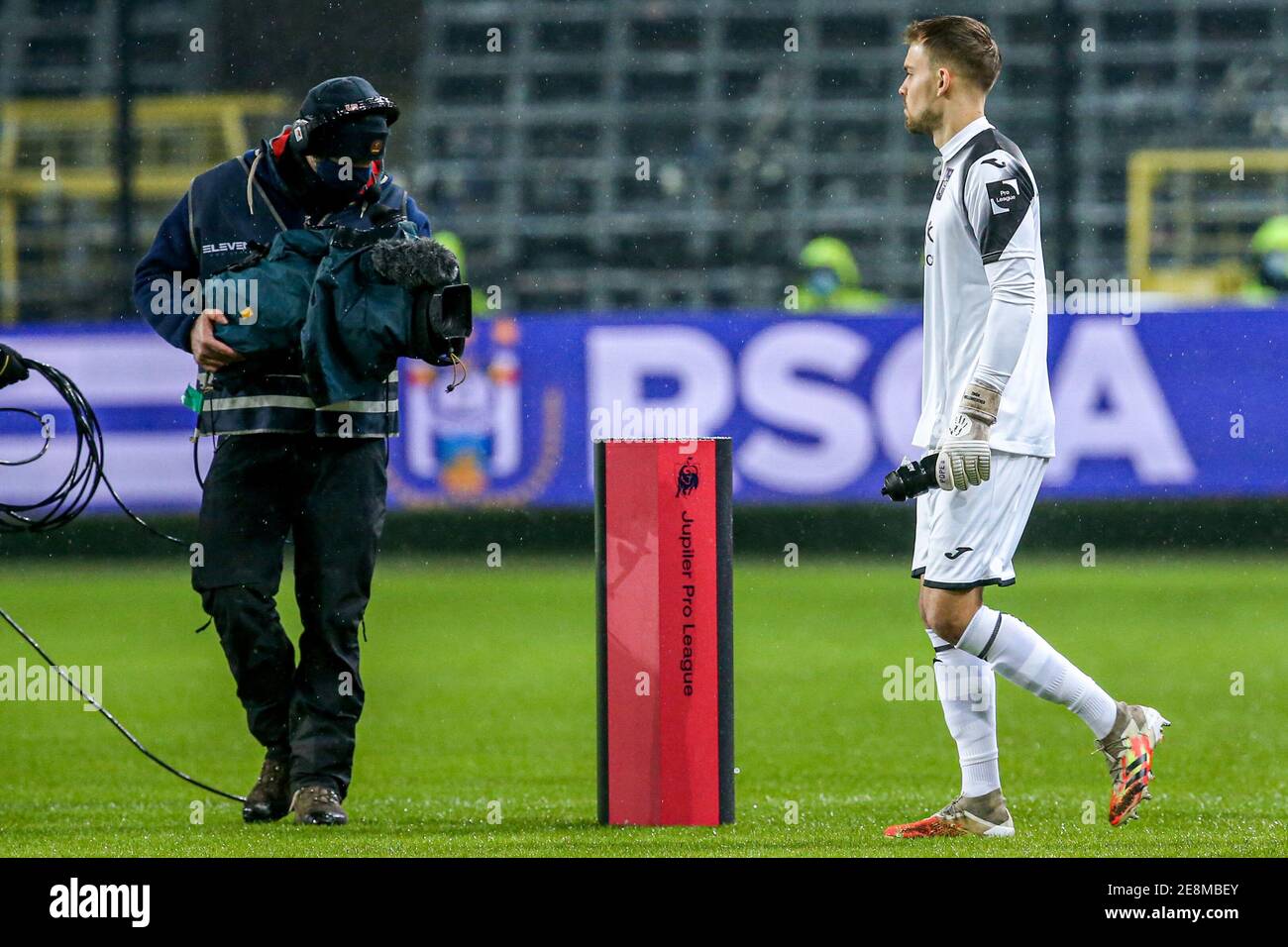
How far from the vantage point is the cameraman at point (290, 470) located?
6.04m

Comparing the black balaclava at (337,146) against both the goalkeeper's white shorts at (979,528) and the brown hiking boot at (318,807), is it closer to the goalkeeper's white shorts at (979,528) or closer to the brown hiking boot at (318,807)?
the brown hiking boot at (318,807)

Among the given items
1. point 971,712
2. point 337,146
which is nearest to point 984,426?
point 971,712

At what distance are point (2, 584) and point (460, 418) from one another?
11.0 ft

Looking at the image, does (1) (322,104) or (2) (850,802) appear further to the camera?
(2) (850,802)

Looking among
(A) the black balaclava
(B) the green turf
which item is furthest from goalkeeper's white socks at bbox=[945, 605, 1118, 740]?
(A) the black balaclava

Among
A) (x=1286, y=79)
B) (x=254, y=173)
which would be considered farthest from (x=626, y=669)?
(x=1286, y=79)

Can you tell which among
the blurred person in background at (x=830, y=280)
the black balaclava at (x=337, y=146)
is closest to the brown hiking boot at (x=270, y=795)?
the black balaclava at (x=337, y=146)

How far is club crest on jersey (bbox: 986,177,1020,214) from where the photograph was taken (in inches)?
212

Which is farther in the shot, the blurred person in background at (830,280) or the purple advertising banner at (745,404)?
the blurred person in background at (830,280)

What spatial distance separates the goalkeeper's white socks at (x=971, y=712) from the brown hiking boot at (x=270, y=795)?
1930 millimetres

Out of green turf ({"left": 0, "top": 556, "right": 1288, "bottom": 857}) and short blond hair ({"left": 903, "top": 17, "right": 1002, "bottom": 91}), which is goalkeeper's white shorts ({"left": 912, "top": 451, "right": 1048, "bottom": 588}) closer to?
green turf ({"left": 0, "top": 556, "right": 1288, "bottom": 857})

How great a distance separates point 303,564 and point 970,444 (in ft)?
6.58
